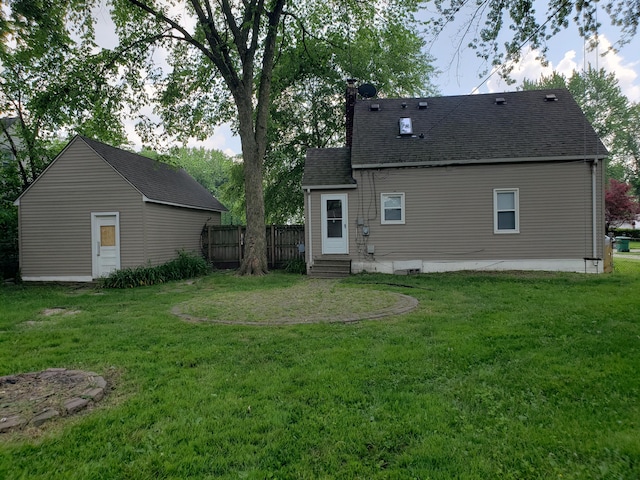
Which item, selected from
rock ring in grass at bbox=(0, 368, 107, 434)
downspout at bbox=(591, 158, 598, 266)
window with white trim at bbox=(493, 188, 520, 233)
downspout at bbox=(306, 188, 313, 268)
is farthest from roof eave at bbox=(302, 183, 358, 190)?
rock ring in grass at bbox=(0, 368, 107, 434)

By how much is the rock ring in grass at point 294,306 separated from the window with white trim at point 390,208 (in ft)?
12.5

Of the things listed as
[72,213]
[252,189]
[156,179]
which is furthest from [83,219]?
[252,189]

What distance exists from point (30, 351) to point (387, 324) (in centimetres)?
484

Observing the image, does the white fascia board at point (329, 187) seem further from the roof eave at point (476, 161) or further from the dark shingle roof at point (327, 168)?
the roof eave at point (476, 161)

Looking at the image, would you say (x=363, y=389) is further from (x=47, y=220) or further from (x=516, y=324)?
(x=47, y=220)

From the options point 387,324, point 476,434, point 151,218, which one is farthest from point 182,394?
point 151,218

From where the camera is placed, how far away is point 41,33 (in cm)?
721

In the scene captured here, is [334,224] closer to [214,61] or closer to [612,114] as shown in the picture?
[214,61]

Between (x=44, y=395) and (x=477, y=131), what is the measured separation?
13311 millimetres

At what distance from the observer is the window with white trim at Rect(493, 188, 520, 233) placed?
12.1 m

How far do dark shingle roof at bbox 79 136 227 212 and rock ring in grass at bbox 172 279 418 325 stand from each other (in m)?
5.73

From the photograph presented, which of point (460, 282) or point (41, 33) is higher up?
point (41, 33)

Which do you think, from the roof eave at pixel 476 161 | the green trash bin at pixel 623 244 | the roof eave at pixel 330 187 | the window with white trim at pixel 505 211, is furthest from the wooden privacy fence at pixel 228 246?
the green trash bin at pixel 623 244

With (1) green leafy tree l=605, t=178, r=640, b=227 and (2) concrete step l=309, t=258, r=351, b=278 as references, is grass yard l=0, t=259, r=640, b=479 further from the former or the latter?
(1) green leafy tree l=605, t=178, r=640, b=227
